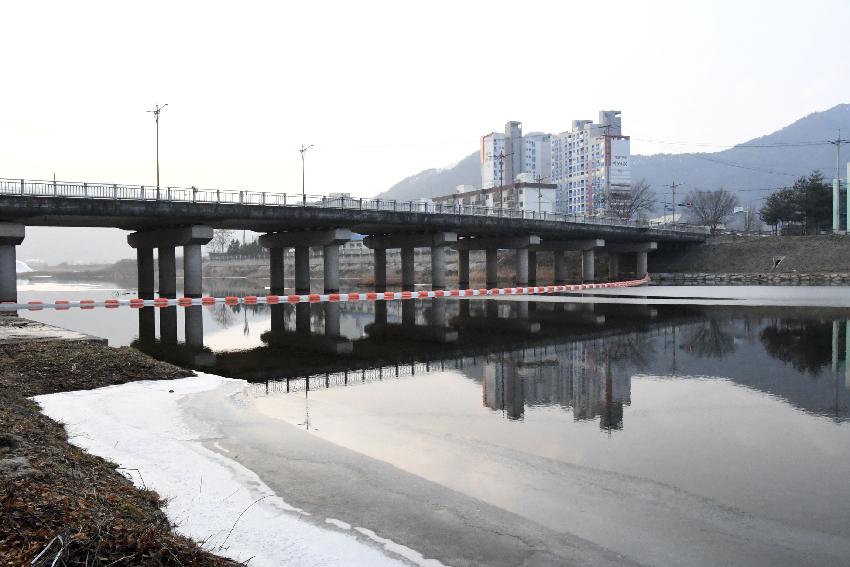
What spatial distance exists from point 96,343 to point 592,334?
16190 mm

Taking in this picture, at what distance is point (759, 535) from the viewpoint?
638cm

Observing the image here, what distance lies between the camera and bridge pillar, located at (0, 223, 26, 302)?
137ft

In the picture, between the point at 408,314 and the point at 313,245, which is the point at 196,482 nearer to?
the point at 408,314

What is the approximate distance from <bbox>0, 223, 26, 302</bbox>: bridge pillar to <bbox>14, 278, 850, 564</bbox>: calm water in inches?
747

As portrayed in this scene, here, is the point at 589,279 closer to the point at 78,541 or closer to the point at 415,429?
the point at 415,429

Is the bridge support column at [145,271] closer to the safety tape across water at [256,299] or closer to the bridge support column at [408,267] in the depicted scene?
the safety tape across water at [256,299]

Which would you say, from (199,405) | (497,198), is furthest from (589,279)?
(497,198)

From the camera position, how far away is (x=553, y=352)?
19.7 metres

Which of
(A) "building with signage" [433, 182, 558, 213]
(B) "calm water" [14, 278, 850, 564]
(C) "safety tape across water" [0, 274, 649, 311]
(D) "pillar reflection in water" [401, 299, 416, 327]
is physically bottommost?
(B) "calm water" [14, 278, 850, 564]

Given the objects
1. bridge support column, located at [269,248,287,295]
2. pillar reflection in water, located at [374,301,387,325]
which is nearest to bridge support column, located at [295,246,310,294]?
bridge support column, located at [269,248,287,295]

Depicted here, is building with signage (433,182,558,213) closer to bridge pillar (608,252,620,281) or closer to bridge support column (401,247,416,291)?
bridge pillar (608,252,620,281)

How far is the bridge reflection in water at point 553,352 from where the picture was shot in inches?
549

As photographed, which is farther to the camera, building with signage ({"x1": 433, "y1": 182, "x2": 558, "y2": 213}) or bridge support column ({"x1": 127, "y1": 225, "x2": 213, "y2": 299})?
building with signage ({"x1": 433, "y1": 182, "x2": 558, "y2": 213})

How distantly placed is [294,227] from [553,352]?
43218mm
